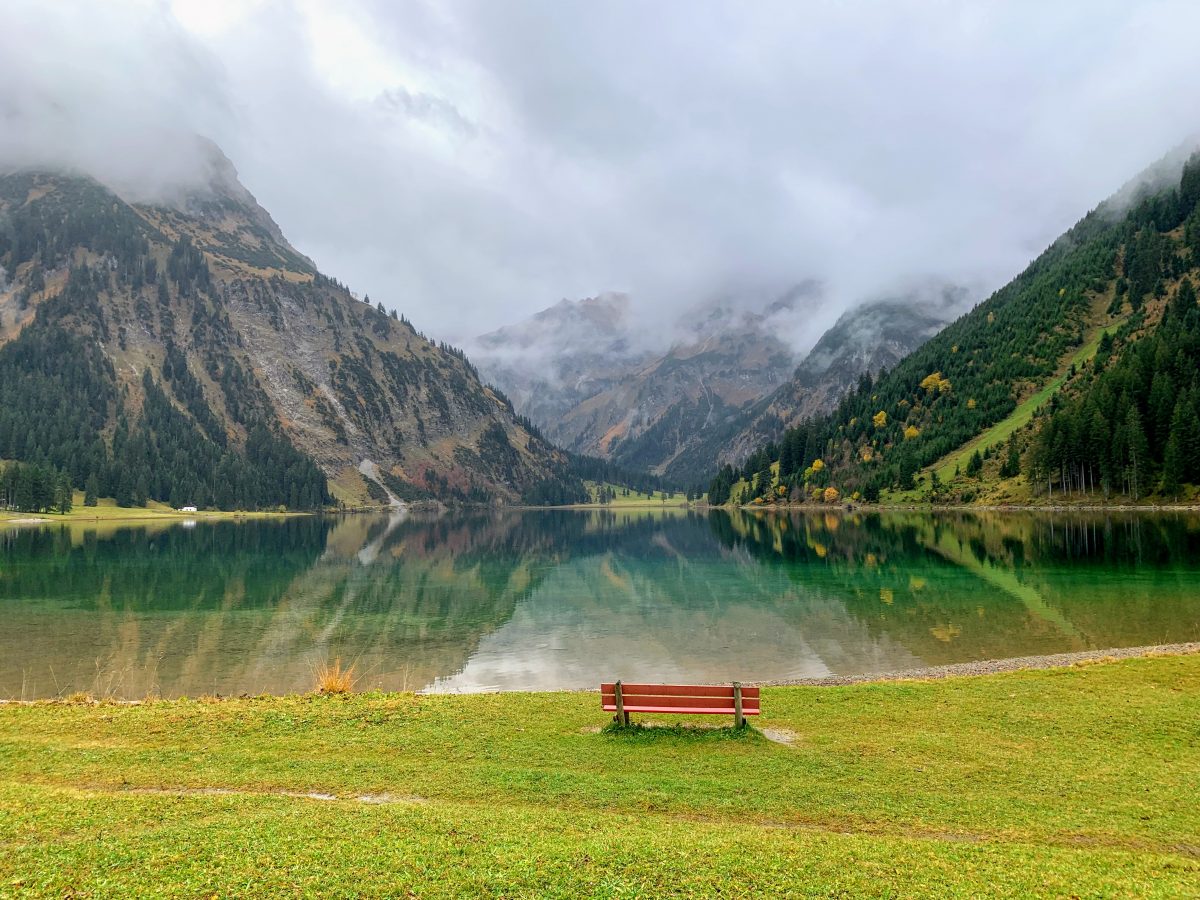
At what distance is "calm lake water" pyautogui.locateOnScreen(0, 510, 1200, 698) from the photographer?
111 ft

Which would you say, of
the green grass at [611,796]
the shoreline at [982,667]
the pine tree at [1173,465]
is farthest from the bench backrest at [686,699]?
the pine tree at [1173,465]

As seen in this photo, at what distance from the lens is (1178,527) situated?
8375cm

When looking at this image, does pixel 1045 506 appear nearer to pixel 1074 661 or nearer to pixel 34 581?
pixel 1074 661

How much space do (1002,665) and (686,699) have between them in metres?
18.6

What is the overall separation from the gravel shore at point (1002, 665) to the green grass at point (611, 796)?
182 inches

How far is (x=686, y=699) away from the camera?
19141mm

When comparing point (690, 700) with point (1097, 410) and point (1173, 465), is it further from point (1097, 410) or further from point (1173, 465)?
point (1097, 410)

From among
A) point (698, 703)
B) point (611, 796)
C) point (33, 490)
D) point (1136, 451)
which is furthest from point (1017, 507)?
point (33, 490)

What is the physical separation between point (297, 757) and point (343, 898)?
369 inches

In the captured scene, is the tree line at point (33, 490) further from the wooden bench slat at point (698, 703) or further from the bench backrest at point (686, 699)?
the wooden bench slat at point (698, 703)

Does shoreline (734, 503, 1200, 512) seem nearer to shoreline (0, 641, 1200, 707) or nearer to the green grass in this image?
shoreline (0, 641, 1200, 707)

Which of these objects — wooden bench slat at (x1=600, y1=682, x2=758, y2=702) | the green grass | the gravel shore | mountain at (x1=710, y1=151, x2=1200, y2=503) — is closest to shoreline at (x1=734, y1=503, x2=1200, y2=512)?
mountain at (x1=710, y1=151, x2=1200, y2=503)

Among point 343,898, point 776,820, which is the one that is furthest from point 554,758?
point 343,898

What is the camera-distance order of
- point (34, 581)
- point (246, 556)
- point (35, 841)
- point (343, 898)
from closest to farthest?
point (343, 898) → point (35, 841) → point (34, 581) → point (246, 556)
